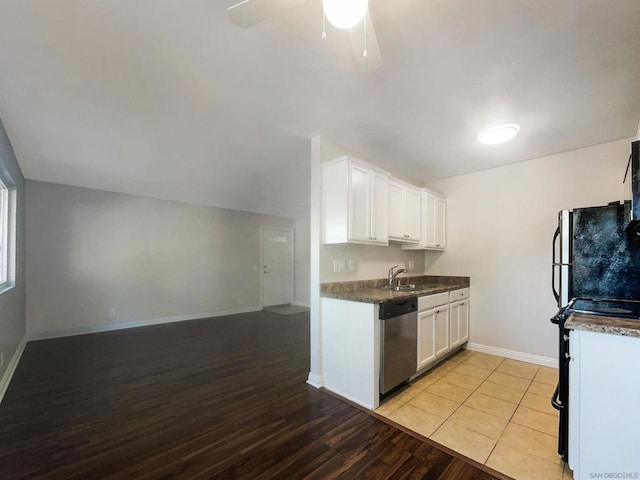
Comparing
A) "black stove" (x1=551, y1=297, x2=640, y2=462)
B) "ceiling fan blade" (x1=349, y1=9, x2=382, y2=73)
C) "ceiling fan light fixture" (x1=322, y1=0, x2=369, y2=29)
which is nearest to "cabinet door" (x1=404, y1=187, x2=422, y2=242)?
→ "black stove" (x1=551, y1=297, x2=640, y2=462)

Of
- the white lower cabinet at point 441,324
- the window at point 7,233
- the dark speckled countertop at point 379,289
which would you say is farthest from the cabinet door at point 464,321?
the window at point 7,233

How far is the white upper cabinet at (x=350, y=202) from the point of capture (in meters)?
2.58

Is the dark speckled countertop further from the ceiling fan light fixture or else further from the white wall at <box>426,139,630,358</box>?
the ceiling fan light fixture

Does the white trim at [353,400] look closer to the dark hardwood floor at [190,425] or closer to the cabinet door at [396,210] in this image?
the dark hardwood floor at [190,425]

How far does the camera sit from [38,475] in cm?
154

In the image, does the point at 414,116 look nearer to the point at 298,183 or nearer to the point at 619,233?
the point at 619,233

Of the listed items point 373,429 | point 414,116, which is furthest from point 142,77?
point 373,429

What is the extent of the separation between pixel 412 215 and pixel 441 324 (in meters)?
1.30

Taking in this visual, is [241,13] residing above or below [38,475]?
above

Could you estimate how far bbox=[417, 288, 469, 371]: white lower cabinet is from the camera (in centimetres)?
274

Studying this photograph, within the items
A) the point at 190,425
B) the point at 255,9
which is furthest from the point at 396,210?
the point at 190,425

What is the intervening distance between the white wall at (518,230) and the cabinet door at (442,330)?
0.79m

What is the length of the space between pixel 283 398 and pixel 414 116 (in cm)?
268

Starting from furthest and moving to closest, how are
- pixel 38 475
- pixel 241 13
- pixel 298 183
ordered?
pixel 298 183, pixel 38 475, pixel 241 13
